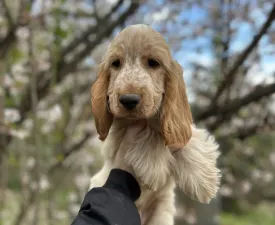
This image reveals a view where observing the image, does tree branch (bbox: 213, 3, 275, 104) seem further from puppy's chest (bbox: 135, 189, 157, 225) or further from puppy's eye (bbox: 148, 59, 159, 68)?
puppy's chest (bbox: 135, 189, 157, 225)

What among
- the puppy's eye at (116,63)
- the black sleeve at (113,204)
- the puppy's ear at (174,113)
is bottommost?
the black sleeve at (113,204)

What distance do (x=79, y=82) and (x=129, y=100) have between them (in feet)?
11.6

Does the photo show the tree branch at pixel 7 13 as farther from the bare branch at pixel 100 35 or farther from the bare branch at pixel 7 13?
the bare branch at pixel 100 35

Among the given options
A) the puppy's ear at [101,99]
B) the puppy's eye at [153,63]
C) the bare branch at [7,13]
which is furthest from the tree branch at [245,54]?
the bare branch at [7,13]

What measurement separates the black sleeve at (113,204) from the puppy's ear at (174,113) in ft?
0.84

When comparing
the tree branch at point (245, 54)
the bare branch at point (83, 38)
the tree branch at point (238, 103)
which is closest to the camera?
the tree branch at point (245, 54)

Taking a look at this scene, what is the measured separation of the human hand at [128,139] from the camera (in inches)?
53.4

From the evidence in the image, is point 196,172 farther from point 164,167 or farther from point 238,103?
point 238,103

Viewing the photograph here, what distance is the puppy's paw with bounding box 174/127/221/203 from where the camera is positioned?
51.1 inches

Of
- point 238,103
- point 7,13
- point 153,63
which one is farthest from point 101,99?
point 7,13

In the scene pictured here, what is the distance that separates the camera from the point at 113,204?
1155 mm

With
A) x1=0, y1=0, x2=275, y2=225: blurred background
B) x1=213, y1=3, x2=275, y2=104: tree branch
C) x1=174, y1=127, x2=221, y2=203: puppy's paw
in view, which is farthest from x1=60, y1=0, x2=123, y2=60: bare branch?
x1=174, y1=127, x2=221, y2=203: puppy's paw

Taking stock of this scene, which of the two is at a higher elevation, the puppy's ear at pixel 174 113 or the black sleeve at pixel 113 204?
the puppy's ear at pixel 174 113

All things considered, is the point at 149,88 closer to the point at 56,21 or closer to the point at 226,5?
the point at 56,21
